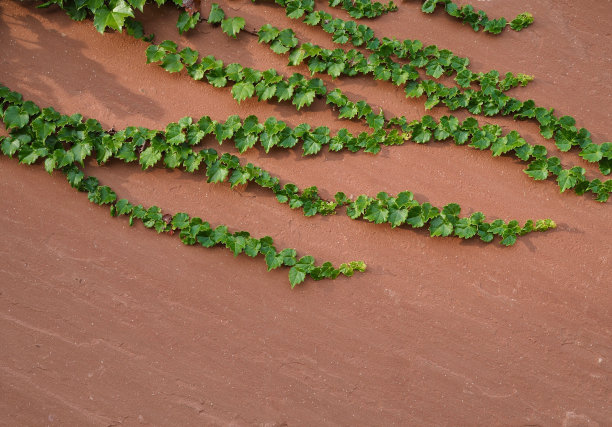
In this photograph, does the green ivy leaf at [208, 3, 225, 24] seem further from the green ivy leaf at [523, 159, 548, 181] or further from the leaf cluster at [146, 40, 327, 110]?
the green ivy leaf at [523, 159, 548, 181]

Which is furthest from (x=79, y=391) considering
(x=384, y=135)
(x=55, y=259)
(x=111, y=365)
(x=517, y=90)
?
(x=517, y=90)

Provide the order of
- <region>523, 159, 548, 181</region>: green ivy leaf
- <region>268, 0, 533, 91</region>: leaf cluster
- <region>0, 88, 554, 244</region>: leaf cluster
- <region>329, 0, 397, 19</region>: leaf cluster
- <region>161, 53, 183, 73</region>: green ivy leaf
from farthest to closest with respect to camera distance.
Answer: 1. <region>329, 0, 397, 19</region>: leaf cluster
2. <region>268, 0, 533, 91</region>: leaf cluster
3. <region>161, 53, 183, 73</region>: green ivy leaf
4. <region>523, 159, 548, 181</region>: green ivy leaf
5. <region>0, 88, 554, 244</region>: leaf cluster

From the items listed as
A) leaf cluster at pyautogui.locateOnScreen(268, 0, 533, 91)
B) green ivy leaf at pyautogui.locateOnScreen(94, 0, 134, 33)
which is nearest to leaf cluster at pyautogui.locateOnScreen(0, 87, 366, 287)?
green ivy leaf at pyautogui.locateOnScreen(94, 0, 134, 33)

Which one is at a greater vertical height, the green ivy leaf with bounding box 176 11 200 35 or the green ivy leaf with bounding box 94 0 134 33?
the green ivy leaf with bounding box 176 11 200 35

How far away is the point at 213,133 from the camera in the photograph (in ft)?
12.9

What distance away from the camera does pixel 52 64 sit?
3988 millimetres

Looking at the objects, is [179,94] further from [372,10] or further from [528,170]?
[528,170]

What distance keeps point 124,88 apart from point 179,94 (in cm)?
38

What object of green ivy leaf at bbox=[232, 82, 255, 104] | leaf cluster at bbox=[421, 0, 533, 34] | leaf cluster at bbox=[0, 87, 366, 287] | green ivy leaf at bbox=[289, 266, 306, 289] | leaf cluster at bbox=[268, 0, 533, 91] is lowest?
green ivy leaf at bbox=[289, 266, 306, 289]

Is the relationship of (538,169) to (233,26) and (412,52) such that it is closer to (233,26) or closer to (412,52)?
(412,52)

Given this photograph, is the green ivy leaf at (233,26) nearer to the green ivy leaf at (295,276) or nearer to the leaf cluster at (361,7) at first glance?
the leaf cluster at (361,7)

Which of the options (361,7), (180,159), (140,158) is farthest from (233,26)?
(140,158)

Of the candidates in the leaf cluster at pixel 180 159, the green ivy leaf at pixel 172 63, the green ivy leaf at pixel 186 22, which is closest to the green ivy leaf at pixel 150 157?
the leaf cluster at pixel 180 159

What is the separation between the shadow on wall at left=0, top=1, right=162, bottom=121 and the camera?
3936mm
